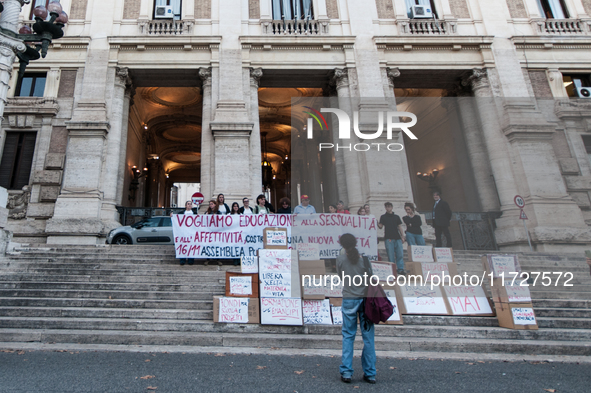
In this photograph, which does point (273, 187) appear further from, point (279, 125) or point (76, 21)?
point (76, 21)

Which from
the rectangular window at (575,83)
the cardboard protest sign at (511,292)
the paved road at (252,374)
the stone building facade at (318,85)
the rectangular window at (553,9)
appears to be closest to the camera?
the paved road at (252,374)

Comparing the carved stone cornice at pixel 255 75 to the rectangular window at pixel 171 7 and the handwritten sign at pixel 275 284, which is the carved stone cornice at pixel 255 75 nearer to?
the rectangular window at pixel 171 7

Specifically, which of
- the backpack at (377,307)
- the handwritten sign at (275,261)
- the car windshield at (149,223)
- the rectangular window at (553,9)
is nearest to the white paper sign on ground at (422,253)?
the handwritten sign at (275,261)

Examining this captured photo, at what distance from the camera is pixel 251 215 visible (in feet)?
30.5

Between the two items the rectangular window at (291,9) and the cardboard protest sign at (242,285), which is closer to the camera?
the cardboard protest sign at (242,285)

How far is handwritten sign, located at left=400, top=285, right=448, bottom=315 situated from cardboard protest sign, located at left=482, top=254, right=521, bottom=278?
3.47 ft

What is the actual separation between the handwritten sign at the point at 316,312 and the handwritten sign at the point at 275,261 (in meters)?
0.74

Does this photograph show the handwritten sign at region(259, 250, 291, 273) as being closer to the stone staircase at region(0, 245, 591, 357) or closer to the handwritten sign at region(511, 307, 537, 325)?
the stone staircase at region(0, 245, 591, 357)

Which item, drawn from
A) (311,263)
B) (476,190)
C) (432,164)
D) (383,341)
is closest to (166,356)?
(311,263)

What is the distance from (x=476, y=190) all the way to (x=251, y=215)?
11839 mm

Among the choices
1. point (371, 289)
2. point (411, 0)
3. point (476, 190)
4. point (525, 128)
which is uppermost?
point (411, 0)

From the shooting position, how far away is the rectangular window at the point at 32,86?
49.2 feet

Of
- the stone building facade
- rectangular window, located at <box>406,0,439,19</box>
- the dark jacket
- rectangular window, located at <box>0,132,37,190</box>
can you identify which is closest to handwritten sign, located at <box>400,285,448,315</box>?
the dark jacket

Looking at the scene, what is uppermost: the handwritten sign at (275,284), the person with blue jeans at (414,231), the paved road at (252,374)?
the person with blue jeans at (414,231)
